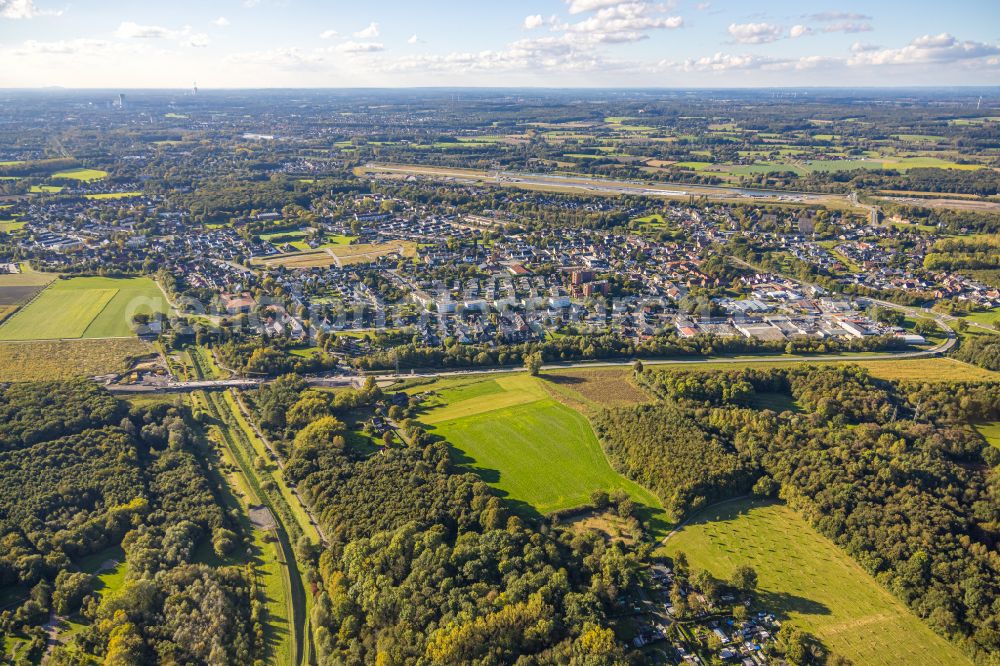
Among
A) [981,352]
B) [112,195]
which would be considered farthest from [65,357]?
[981,352]

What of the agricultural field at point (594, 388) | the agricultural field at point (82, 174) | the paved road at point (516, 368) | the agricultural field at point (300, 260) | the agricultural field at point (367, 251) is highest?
the agricultural field at point (82, 174)

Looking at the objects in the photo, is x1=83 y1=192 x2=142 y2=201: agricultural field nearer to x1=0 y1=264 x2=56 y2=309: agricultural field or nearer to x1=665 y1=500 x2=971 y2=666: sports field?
x1=0 y1=264 x2=56 y2=309: agricultural field

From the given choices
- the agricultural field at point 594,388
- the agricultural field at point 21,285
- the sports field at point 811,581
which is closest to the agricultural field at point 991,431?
the sports field at point 811,581

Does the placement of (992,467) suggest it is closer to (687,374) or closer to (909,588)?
(909,588)

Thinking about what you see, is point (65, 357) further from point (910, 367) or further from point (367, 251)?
point (910, 367)

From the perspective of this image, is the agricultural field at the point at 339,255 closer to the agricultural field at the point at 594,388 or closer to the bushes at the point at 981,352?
the agricultural field at the point at 594,388
